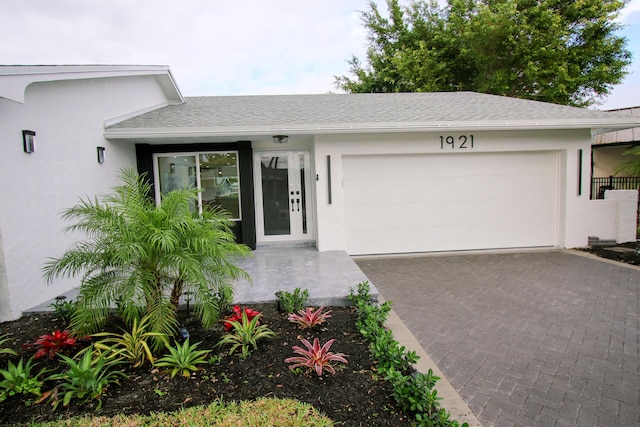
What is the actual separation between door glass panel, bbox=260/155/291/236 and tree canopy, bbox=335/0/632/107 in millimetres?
13322

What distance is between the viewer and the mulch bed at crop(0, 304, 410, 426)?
8.61 feet

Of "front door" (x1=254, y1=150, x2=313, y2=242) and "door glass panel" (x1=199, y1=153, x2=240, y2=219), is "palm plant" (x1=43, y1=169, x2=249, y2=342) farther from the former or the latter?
"front door" (x1=254, y1=150, x2=313, y2=242)

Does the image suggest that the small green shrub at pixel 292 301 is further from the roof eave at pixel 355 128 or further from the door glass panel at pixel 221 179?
the door glass panel at pixel 221 179

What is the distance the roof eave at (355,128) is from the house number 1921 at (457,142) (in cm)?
54

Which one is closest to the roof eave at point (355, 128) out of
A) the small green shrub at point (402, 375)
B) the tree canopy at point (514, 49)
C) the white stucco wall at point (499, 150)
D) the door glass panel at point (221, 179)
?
the white stucco wall at point (499, 150)

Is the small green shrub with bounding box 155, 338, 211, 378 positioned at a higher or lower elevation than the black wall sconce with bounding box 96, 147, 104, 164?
lower

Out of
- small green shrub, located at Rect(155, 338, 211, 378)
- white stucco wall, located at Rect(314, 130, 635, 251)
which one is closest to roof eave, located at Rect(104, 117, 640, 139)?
white stucco wall, located at Rect(314, 130, 635, 251)

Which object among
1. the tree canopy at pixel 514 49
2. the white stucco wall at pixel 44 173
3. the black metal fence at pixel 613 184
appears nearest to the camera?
the white stucco wall at pixel 44 173

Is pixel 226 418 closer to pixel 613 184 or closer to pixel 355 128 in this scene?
pixel 355 128

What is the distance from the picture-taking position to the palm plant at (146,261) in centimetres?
334

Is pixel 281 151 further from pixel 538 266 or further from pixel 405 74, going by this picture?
pixel 405 74

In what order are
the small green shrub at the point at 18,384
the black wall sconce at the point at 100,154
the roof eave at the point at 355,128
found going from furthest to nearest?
the roof eave at the point at 355,128 → the black wall sconce at the point at 100,154 → the small green shrub at the point at 18,384

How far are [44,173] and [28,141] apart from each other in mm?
526

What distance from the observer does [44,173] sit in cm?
517
